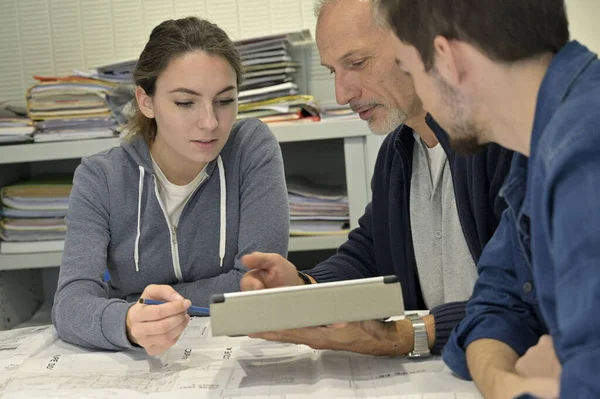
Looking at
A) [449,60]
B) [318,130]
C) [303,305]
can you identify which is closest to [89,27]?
[318,130]

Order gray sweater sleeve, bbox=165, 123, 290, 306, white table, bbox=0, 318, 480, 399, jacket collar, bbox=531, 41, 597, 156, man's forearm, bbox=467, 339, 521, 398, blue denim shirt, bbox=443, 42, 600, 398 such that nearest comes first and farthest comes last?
1. blue denim shirt, bbox=443, 42, 600, 398
2. jacket collar, bbox=531, 41, 597, 156
3. man's forearm, bbox=467, 339, 521, 398
4. white table, bbox=0, 318, 480, 399
5. gray sweater sleeve, bbox=165, 123, 290, 306

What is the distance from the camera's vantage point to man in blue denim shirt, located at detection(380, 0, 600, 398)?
28.8 inches

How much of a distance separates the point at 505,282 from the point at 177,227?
2.93 ft

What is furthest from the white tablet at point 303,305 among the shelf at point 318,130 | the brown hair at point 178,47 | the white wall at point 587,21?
the shelf at point 318,130

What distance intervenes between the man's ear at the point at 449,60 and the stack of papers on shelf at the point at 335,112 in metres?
1.58

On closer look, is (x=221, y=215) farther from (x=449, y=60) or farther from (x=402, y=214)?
(x=449, y=60)

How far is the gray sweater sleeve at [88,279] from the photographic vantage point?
1.42m

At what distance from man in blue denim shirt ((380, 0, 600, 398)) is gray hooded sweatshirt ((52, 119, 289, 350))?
758mm

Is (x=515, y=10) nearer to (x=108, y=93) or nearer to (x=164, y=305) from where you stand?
(x=164, y=305)

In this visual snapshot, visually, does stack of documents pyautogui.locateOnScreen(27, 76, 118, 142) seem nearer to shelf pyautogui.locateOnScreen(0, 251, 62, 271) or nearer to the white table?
shelf pyautogui.locateOnScreen(0, 251, 62, 271)

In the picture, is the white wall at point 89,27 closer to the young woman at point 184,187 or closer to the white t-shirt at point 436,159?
the young woman at point 184,187

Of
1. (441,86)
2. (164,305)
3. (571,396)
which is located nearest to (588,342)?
(571,396)

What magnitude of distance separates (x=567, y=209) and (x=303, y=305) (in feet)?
1.36

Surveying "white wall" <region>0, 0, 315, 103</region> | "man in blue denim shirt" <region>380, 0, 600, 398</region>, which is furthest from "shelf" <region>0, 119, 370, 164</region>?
"man in blue denim shirt" <region>380, 0, 600, 398</region>
